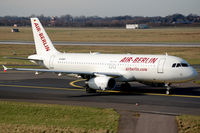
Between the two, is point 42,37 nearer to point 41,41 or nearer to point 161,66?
point 41,41

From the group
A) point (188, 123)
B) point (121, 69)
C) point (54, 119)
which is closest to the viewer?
point (188, 123)

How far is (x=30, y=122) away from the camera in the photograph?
26.7 metres

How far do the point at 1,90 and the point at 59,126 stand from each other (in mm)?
19073

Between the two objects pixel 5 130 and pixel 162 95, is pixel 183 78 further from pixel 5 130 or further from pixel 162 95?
pixel 5 130

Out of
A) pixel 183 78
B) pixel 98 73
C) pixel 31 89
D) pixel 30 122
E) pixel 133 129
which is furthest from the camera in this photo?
pixel 31 89

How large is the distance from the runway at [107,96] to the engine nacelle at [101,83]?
1036 millimetres

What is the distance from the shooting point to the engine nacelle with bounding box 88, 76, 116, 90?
38.0m

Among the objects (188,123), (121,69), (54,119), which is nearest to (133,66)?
(121,69)

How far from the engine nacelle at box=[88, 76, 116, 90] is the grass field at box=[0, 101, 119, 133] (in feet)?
23.1

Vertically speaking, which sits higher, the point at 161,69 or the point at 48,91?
the point at 161,69

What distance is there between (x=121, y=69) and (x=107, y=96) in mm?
3787

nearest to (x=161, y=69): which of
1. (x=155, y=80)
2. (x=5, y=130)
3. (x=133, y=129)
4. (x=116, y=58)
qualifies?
(x=155, y=80)

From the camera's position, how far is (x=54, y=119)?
27578 millimetres

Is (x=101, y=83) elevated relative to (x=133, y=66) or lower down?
lower down
